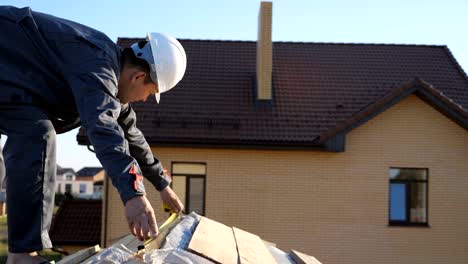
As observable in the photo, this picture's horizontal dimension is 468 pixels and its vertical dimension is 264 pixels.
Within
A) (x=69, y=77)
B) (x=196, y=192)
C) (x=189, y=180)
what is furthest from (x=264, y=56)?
(x=69, y=77)

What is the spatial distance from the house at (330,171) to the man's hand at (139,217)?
13710 millimetres

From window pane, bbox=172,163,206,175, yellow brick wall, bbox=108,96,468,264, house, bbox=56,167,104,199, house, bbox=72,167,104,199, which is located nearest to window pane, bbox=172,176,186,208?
window pane, bbox=172,163,206,175

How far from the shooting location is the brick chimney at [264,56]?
1777cm

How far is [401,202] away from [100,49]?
15285mm

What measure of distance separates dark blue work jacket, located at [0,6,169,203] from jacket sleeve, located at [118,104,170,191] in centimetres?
49

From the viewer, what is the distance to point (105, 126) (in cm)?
244

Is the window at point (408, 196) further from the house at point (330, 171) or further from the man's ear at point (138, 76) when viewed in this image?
the man's ear at point (138, 76)

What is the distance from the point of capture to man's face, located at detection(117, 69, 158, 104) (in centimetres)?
292

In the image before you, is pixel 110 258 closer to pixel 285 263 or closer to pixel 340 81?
pixel 285 263

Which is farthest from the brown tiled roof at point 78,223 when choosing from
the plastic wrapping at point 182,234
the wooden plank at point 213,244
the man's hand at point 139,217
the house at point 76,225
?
the man's hand at point 139,217

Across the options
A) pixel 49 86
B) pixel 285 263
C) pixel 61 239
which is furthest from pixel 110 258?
pixel 61 239

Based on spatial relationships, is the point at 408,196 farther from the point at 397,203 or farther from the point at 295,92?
the point at 295,92

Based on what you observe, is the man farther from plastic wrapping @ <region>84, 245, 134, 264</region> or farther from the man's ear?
plastic wrapping @ <region>84, 245, 134, 264</region>

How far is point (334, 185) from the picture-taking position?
16.7 m
